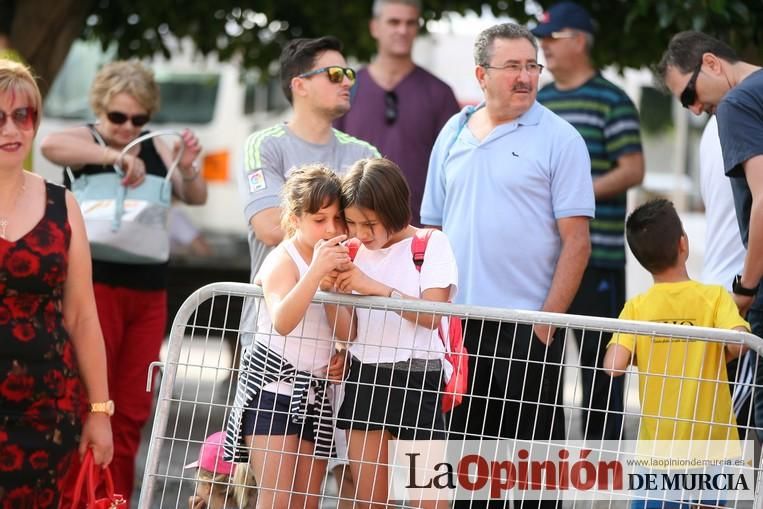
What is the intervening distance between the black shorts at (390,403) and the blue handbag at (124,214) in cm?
207

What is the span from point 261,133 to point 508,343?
1325mm

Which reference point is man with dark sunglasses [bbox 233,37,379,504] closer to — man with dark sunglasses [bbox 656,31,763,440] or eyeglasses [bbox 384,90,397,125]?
eyeglasses [bbox 384,90,397,125]

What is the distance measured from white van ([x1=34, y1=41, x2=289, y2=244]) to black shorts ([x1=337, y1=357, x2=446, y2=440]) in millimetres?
9495

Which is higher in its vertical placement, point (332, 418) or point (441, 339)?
point (441, 339)

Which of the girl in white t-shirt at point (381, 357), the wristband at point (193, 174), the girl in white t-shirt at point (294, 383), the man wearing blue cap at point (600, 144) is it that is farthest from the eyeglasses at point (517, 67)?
the wristband at point (193, 174)

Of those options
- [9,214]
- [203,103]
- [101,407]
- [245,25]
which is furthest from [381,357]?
[203,103]

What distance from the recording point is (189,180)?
6.27 m

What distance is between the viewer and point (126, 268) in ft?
19.9

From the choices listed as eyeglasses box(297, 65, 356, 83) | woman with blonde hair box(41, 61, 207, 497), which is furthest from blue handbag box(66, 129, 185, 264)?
eyeglasses box(297, 65, 356, 83)

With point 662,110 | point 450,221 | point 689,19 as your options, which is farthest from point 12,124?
point 662,110

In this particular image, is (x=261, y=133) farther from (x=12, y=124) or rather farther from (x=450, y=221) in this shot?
(x=12, y=124)

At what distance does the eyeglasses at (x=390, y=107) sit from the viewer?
21.4 ft

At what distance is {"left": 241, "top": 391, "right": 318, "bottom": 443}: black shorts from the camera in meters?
4.25

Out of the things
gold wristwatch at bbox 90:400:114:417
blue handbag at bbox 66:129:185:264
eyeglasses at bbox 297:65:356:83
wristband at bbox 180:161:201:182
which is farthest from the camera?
→ wristband at bbox 180:161:201:182
